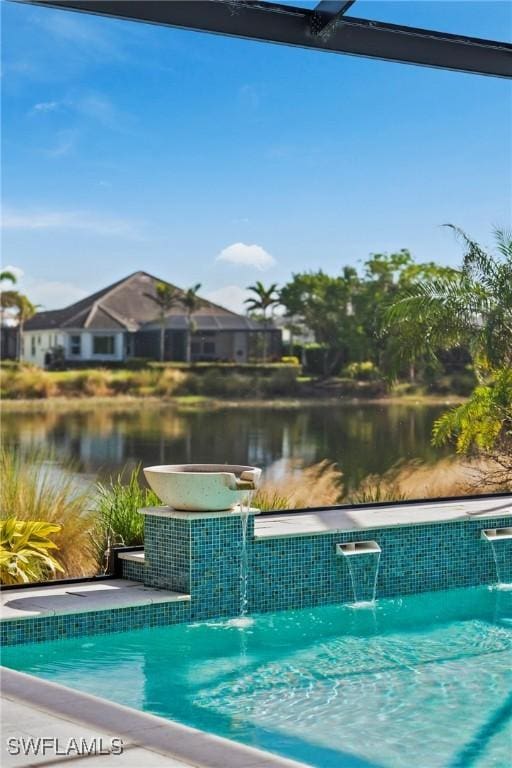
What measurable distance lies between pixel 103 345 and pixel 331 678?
16.9 ft

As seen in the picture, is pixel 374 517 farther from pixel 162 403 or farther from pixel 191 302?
pixel 191 302

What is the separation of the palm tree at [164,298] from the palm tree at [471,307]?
2051 mm

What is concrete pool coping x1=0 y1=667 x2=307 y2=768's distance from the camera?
3.55 m

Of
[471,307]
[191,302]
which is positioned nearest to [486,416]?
[471,307]

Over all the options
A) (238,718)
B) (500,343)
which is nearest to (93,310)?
(500,343)

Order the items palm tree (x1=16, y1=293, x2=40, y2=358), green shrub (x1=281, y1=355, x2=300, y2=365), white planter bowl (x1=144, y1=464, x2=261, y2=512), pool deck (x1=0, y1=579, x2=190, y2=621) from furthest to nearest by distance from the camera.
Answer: green shrub (x1=281, y1=355, x2=300, y2=365), palm tree (x1=16, y1=293, x2=40, y2=358), white planter bowl (x1=144, y1=464, x2=261, y2=512), pool deck (x1=0, y1=579, x2=190, y2=621)

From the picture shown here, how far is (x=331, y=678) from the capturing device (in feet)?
18.4

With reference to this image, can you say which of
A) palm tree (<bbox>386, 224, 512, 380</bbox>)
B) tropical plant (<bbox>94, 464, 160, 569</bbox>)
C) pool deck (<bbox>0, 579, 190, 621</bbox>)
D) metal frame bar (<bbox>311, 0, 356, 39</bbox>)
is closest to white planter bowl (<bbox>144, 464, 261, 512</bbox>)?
pool deck (<bbox>0, 579, 190, 621</bbox>)

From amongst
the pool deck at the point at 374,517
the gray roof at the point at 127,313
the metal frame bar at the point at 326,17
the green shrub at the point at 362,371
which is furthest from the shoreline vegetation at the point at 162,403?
the metal frame bar at the point at 326,17

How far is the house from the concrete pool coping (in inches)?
209

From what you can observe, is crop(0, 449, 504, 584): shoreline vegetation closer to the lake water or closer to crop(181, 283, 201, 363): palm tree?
the lake water

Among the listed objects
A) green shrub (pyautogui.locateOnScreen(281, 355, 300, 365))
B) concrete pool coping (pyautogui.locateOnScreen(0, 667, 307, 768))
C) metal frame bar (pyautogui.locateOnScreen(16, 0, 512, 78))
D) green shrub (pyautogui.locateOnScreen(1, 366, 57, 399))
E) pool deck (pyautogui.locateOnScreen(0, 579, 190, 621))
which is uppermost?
metal frame bar (pyautogui.locateOnScreen(16, 0, 512, 78))

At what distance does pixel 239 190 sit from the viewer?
1020cm

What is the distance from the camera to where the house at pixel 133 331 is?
9609 mm
